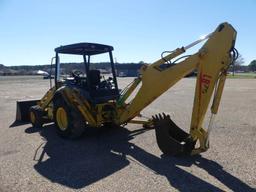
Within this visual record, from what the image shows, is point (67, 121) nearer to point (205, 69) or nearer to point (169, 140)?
point (169, 140)

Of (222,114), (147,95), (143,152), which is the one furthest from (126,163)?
(222,114)

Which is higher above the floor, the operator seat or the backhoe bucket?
the operator seat

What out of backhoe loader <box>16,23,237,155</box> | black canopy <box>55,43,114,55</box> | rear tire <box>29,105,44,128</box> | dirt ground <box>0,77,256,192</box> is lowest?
dirt ground <box>0,77,256,192</box>

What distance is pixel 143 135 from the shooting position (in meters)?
8.27

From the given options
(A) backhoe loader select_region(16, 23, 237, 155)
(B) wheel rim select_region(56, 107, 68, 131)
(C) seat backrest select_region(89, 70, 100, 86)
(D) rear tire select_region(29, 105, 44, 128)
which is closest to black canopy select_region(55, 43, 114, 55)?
(A) backhoe loader select_region(16, 23, 237, 155)

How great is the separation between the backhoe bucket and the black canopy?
9.37 feet

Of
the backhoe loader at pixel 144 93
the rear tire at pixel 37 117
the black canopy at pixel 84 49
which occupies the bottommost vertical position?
the rear tire at pixel 37 117

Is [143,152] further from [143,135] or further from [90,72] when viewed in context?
[90,72]

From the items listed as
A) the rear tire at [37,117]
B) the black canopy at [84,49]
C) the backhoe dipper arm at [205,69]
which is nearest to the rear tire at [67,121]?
the rear tire at [37,117]

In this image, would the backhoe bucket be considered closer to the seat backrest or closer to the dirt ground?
the dirt ground

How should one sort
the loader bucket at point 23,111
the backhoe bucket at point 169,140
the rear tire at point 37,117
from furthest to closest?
the loader bucket at point 23,111 → the rear tire at point 37,117 → the backhoe bucket at point 169,140

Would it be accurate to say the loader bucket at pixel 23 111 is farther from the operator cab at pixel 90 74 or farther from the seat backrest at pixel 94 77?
the seat backrest at pixel 94 77

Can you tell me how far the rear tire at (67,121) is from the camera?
7824 mm

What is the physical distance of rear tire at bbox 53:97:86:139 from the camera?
7.82 meters
